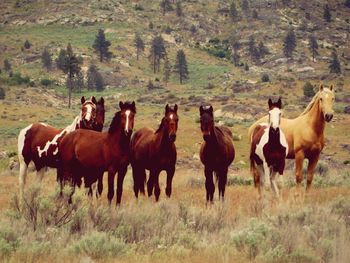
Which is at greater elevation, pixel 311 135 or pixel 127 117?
pixel 127 117

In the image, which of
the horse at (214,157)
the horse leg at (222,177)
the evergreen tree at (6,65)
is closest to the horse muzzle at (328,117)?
the horse at (214,157)

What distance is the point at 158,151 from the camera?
39.4 feet

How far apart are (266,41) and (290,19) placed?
24280 millimetres

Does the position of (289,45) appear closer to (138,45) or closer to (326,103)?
(138,45)

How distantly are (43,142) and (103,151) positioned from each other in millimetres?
2870

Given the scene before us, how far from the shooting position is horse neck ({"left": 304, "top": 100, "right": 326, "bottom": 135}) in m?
13.8

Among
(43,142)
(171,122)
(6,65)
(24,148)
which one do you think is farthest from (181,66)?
(171,122)

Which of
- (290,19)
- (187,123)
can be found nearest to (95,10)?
(290,19)

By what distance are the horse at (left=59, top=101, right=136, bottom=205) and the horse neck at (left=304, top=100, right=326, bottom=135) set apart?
544 centimetres

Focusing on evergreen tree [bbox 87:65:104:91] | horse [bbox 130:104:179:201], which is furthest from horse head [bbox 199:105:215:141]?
evergreen tree [bbox 87:65:104:91]

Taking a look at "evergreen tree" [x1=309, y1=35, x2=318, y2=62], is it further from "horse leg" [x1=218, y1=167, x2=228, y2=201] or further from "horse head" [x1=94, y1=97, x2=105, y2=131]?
"horse leg" [x1=218, y1=167, x2=228, y2=201]

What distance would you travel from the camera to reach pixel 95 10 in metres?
145

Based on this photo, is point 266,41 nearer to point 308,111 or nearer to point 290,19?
point 290,19

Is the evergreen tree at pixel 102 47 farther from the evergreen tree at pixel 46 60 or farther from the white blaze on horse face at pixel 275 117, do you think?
the white blaze on horse face at pixel 275 117
